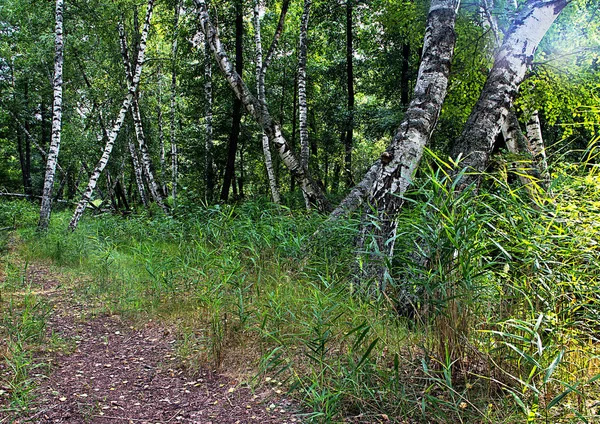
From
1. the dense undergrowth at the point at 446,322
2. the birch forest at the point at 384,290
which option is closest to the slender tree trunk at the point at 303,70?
the birch forest at the point at 384,290

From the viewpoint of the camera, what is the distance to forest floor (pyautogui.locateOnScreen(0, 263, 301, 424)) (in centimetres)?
252

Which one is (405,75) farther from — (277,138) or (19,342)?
(19,342)

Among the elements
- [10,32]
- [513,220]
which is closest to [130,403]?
[513,220]

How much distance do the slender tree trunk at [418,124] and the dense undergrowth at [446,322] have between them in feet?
1.63

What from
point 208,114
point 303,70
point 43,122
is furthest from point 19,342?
point 43,122

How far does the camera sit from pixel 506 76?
3.88 m

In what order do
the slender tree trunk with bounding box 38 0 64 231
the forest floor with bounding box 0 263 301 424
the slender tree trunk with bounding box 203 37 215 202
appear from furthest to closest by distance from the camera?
the slender tree trunk with bounding box 203 37 215 202 → the slender tree trunk with bounding box 38 0 64 231 → the forest floor with bounding box 0 263 301 424

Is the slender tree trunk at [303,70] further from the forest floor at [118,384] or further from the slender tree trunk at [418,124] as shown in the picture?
the forest floor at [118,384]

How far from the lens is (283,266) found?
4.20 meters

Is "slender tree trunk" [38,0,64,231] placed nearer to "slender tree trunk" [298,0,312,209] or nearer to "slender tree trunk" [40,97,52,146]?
"slender tree trunk" [298,0,312,209]

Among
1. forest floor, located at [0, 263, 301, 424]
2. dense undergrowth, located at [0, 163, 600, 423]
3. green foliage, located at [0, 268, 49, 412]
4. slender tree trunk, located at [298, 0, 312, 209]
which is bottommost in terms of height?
forest floor, located at [0, 263, 301, 424]

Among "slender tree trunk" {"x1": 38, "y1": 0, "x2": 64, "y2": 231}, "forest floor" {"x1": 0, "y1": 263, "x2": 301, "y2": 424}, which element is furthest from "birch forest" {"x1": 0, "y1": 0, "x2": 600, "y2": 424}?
"slender tree trunk" {"x1": 38, "y1": 0, "x2": 64, "y2": 231}

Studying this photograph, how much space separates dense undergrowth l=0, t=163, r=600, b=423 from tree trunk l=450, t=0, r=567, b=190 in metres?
0.98

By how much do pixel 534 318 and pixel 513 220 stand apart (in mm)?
620
